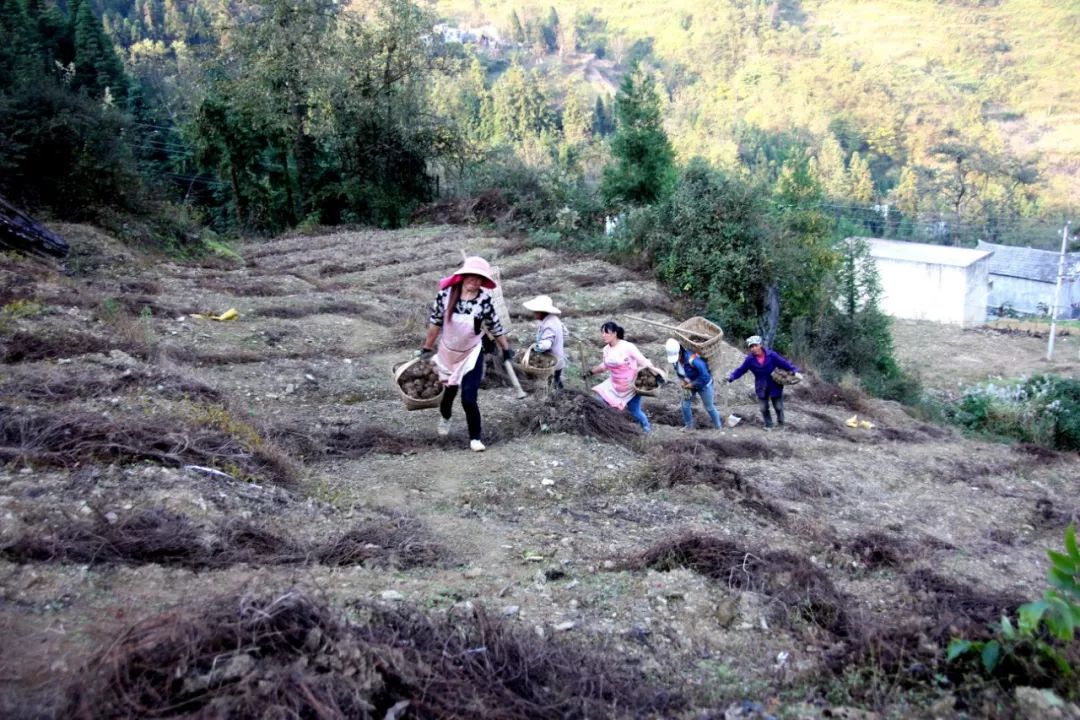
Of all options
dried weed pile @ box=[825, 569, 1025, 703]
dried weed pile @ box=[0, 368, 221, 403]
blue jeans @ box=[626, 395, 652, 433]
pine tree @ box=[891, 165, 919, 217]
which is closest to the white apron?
dried weed pile @ box=[0, 368, 221, 403]

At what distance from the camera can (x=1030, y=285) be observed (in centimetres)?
4872

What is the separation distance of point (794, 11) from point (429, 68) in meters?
146

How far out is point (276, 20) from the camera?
23.8 metres

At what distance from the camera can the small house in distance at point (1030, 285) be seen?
48094 millimetres

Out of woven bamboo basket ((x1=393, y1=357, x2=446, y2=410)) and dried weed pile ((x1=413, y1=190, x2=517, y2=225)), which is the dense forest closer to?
dried weed pile ((x1=413, y1=190, x2=517, y2=225))

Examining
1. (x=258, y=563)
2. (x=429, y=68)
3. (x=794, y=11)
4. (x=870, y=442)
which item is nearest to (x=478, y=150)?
(x=429, y=68)

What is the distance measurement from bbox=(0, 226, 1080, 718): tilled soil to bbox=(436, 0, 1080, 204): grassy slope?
66274 millimetres

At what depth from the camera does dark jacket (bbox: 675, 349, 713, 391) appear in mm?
9188

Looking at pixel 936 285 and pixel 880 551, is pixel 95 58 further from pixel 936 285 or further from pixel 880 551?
pixel 936 285

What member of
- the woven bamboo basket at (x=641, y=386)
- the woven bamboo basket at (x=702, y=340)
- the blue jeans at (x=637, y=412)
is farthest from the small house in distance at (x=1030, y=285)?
the blue jeans at (x=637, y=412)

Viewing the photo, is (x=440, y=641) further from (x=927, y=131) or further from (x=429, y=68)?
(x=927, y=131)

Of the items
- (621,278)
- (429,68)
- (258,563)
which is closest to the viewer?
(258,563)

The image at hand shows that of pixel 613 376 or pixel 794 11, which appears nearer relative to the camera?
pixel 613 376

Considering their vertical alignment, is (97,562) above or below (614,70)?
below
